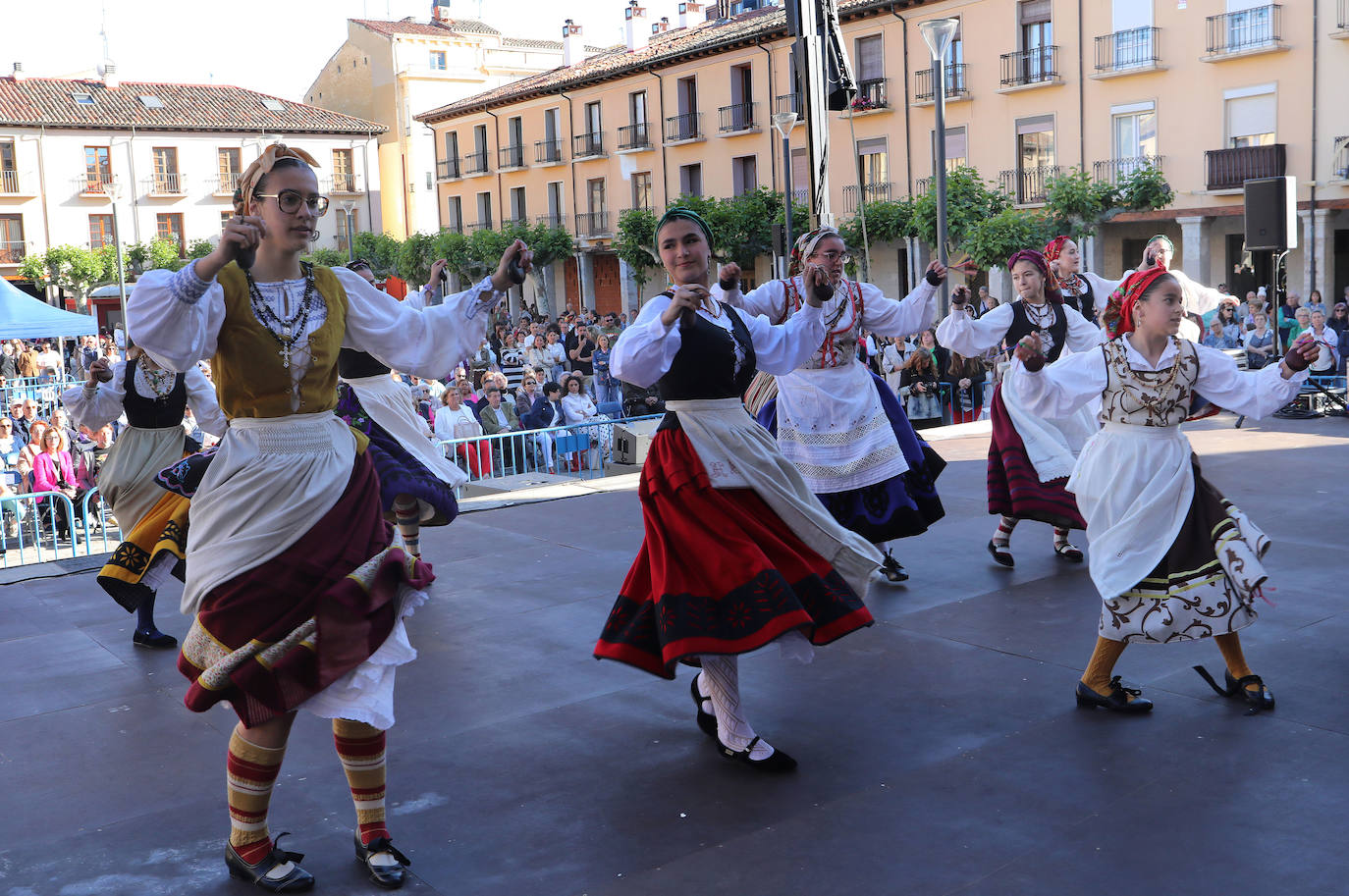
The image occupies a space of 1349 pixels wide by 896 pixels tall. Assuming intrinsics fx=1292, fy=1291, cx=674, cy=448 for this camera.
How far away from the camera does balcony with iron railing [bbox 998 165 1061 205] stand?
94.4 feet

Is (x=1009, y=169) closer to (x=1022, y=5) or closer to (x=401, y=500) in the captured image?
(x=1022, y=5)

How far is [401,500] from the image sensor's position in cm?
620

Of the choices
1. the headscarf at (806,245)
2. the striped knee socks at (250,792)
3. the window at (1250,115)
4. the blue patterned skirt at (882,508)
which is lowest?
the striped knee socks at (250,792)

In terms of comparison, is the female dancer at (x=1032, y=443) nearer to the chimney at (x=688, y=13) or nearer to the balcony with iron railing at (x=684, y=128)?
the balcony with iron railing at (x=684, y=128)

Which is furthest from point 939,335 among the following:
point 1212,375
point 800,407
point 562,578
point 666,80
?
point 666,80

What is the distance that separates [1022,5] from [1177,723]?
2727 centimetres

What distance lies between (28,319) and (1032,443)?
1020cm

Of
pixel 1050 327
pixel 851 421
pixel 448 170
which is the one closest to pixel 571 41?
pixel 448 170

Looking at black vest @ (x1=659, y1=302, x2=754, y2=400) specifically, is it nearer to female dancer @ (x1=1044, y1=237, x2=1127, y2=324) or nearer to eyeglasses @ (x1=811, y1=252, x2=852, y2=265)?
eyeglasses @ (x1=811, y1=252, x2=852, y2=265)

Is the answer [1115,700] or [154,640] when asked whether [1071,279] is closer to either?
[1115,700]

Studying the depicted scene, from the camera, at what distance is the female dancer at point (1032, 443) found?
6.32m

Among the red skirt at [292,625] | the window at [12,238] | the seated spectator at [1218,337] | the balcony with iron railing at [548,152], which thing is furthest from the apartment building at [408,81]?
the red skirt at [292,625]

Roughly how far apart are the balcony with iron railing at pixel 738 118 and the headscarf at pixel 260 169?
31.9 meters

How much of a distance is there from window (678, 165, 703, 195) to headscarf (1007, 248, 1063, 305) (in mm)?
30742
